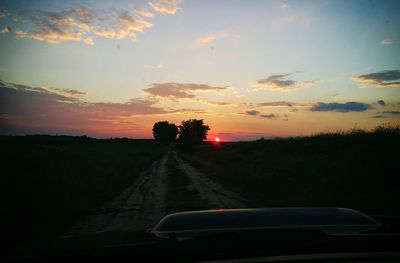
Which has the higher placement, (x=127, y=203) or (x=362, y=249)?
(x=362, y=249)

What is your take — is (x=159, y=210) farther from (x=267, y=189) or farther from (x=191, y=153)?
(x=191, y=153)

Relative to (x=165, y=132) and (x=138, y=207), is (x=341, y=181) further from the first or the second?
(x=165, y=132)

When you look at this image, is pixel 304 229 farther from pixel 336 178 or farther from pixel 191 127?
pixel 191 127

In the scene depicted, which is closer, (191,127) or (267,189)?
(267,189)

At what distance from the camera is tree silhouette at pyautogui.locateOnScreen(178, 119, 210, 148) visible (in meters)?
78.4

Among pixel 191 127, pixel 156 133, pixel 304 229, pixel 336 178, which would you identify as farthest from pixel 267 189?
pixel 156 133

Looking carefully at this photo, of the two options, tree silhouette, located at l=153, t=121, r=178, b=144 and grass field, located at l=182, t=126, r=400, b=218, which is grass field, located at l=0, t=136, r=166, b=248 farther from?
tree silhouette, located at l=153, t=121, r=178, b=144

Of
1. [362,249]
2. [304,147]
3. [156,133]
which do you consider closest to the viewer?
[362,249]

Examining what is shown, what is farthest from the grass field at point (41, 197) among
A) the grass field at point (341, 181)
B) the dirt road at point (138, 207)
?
the grass field at point (341, 181)

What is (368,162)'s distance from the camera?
20.4 meters

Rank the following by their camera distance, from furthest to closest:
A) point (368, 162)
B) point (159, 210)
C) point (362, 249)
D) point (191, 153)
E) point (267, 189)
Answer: point (191, 153), point (368, 162), point (267, 189), point (159, 210), point (362, 249)

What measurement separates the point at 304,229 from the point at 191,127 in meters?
81.3

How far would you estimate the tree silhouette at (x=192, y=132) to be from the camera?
257ft

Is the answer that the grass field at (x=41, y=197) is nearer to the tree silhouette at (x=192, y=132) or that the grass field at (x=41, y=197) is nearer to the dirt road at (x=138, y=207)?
the dirt road at (x=138, y=207)
